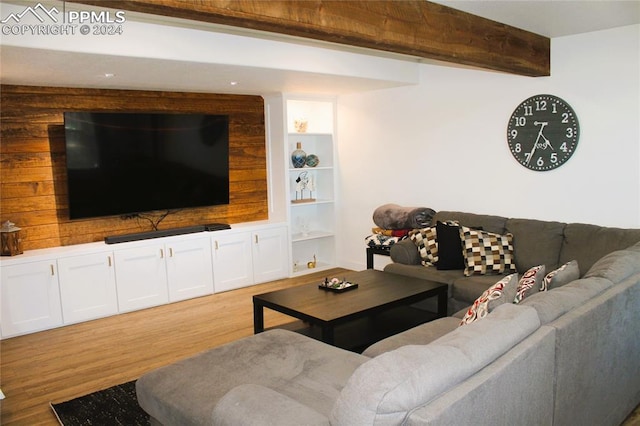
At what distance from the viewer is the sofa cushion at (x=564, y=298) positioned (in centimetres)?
223

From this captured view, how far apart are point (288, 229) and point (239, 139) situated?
46.3 inches

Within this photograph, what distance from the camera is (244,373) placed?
2.49 m

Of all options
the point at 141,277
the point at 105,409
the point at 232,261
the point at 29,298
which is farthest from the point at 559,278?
the point at 29,298

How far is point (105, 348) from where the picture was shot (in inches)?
162

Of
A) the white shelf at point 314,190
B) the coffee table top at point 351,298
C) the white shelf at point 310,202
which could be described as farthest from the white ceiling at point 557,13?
the white shelf at point 310,202

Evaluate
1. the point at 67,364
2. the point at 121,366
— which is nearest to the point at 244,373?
the point at 121,366

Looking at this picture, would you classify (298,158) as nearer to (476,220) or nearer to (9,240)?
(476,220)

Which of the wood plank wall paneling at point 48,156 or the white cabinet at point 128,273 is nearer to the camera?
the white cabinet at point 128,273

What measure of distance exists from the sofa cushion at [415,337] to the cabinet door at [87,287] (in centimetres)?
291

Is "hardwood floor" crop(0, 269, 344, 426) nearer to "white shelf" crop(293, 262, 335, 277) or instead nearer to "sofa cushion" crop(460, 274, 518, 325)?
"white shelf" crop(293, 262, 335, 277)

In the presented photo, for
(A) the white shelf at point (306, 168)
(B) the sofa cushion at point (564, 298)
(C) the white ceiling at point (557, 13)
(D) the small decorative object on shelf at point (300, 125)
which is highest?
(C) the white ceiling at point (557, 13)

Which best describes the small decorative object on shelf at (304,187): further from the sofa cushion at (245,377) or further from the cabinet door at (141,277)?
the sofa cushion at (245,377)

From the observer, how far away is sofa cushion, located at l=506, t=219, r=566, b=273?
420 centimetres

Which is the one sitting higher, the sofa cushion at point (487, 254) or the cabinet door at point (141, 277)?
the sofa cushion at point (487, 254)
